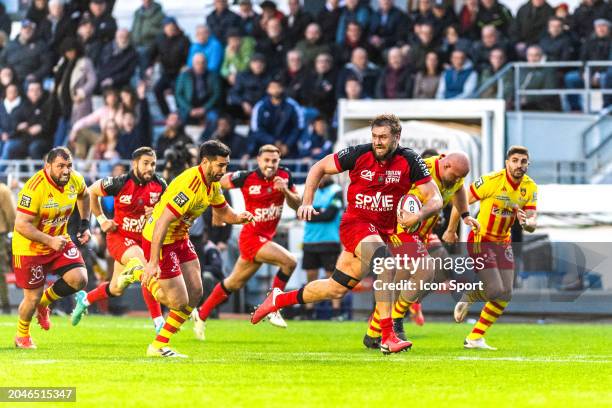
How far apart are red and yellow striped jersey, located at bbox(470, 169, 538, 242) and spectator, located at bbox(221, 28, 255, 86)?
10547mm

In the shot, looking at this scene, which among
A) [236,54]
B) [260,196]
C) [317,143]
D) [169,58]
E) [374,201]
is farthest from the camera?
[169,58]

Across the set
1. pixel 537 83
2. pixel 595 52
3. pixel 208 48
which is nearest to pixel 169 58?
pixel 208 48

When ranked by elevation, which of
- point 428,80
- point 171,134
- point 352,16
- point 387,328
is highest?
point 352,16

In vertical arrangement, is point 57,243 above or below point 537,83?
below

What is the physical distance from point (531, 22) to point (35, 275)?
11288 mm

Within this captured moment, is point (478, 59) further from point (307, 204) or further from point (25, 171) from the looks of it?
point (307, 204)

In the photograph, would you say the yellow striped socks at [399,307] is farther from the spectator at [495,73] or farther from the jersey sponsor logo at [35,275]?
the spectator at [495,73]

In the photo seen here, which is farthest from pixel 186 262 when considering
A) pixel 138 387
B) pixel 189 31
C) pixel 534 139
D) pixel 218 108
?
pixel 189 31

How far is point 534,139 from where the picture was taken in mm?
21688

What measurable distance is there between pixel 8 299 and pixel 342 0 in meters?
7.95

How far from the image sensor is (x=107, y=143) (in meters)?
24.8

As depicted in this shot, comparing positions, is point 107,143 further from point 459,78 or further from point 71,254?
point 71,254

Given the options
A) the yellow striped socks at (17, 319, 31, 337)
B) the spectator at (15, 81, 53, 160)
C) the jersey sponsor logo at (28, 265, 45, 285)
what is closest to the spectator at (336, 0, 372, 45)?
the spectator at (15, 81, 53, 160)

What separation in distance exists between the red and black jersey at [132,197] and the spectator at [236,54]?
30.3ft
